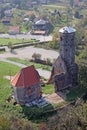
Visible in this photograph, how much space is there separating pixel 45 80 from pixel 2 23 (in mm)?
61354

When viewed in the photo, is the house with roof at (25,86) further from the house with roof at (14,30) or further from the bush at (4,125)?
the house with roof at (14,30)

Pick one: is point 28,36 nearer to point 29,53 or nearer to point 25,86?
point 29,53

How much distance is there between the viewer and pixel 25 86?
162 feet

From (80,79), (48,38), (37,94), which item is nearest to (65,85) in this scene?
(80,79)

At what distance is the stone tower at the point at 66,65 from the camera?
176 feet

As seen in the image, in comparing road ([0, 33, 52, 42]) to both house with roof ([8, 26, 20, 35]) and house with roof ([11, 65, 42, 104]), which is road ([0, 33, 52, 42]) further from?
house with roof ([11, 65, 42, 104])

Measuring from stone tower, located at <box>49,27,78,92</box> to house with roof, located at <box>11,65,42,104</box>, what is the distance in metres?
4.59

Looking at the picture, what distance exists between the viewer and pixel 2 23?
115812 millimetres

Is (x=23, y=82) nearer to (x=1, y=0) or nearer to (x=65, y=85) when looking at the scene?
(x=65, y=85)

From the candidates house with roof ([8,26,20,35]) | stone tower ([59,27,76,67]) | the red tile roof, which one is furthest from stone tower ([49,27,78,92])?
house with roof ([8,26,20,35])

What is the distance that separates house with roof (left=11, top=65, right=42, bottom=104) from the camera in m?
49.5

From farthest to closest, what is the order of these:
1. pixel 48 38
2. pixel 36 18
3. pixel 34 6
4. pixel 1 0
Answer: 1. pixel 1 0
2. pixel 34 6
3. pixel 36 18
4. pixel 48 38

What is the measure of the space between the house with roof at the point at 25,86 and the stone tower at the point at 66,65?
4592mm

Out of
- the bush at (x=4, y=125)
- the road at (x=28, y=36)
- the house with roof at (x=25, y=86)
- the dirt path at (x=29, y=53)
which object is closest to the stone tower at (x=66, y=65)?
the house with roof at (x=25, y=86)
